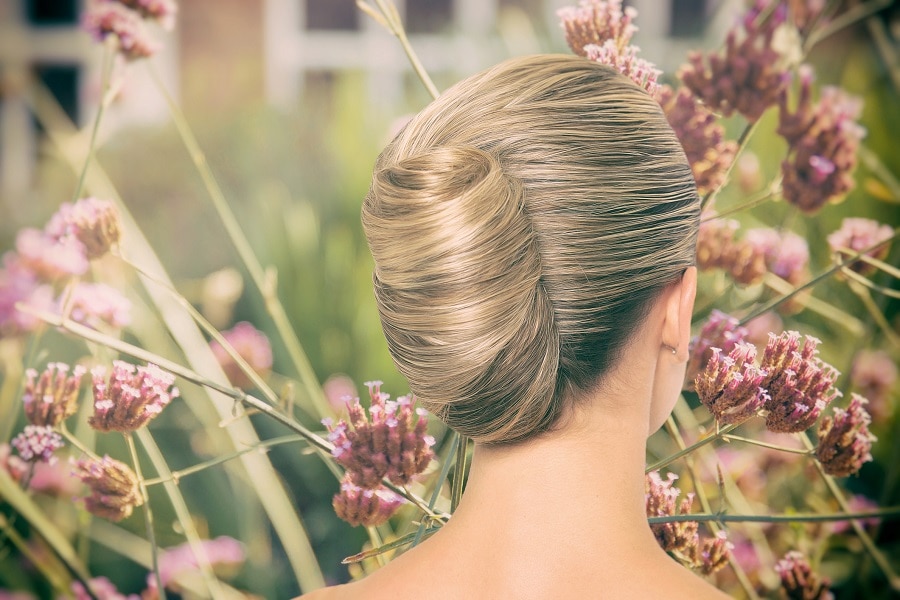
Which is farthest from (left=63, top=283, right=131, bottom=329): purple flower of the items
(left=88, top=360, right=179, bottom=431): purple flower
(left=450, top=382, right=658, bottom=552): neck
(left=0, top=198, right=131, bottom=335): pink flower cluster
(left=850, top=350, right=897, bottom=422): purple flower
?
(left=850, top=350, right=897, bottom=422): purple flower

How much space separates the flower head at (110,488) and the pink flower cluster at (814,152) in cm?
90

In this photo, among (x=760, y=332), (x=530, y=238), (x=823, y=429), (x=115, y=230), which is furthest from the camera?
(x=760, y=332)

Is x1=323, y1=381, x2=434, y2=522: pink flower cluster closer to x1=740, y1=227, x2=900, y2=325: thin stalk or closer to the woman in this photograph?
the woman

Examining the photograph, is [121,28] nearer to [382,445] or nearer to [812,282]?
[382,445]

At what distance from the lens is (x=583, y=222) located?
66 centimetres

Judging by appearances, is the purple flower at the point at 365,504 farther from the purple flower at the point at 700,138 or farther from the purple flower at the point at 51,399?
the purple flower at the point at 700,138

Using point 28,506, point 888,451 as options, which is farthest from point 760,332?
point 28,506

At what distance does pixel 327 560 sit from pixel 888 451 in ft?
2.86

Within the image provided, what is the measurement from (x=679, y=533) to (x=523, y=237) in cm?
49

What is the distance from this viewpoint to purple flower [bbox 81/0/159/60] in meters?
1.13

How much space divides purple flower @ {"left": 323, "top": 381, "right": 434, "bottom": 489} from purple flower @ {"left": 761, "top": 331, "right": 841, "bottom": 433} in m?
0.37

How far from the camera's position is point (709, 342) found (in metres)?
0.99

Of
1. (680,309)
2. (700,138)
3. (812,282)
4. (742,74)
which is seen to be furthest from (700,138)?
(680,309)

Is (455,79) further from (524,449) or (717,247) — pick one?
(524,449)
